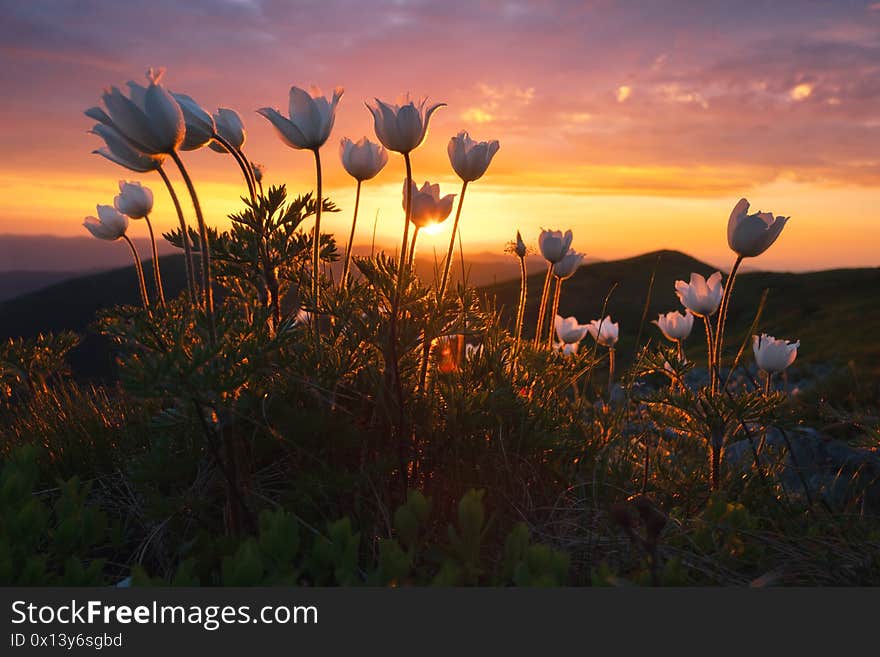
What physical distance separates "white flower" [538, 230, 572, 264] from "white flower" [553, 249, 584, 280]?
131 mm

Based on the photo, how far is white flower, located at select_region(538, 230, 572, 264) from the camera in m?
4.73

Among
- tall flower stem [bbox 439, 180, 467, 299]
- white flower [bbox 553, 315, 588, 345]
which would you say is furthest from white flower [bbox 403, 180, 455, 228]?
white flower [bbox 553, 315, 588, 345]

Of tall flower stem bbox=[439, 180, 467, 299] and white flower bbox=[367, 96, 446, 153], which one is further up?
white flower bbox=[367, 96, 446, 153]

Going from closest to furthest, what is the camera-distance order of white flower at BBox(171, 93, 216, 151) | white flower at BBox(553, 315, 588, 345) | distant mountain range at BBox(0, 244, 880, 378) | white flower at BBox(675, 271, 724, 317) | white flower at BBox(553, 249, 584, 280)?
white flower at BBox(171, 93, 216, 151), white flower at BBox(675, 271, 724, 317), white flower at BBox(553, 249, 584, 280), white flower at BBox(553, 315, 588, 345), distant mountain range at BBox(0, 244, 880, 378)

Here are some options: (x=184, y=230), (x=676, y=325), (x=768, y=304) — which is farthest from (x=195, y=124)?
(x=768, y=304)

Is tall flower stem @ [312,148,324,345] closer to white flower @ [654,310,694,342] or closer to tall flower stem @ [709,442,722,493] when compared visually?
tall flower stem @ [709,442,722,493]

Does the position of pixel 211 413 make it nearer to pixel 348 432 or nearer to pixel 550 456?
pixel 348 432

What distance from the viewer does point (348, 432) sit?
304 cm

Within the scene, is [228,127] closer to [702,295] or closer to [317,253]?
[317,253]

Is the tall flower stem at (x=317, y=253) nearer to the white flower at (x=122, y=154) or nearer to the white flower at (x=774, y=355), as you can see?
the white flower at (x=122, y=154)

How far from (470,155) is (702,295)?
194 cm

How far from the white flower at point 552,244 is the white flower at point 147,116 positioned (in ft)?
9.13

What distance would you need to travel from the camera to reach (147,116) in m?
2.46

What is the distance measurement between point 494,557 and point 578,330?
371 cm
